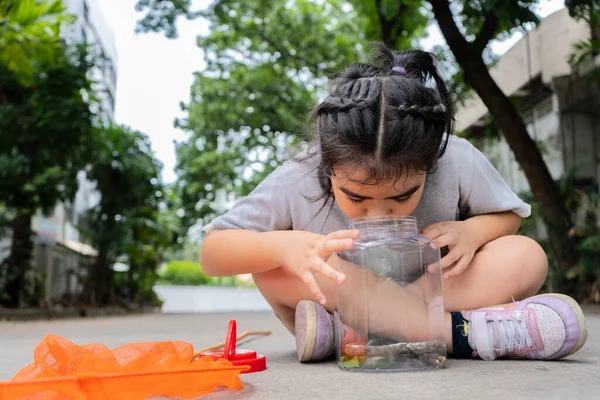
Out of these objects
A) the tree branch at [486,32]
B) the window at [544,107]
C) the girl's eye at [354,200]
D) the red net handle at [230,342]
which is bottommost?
the red net handle at [230,342]

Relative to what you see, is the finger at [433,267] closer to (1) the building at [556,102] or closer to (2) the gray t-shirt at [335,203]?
(2) the gray t-shirt at [335,203]

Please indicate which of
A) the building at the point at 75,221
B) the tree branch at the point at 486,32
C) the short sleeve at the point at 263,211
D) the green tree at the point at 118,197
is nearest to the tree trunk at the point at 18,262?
the building at the point at 75,221

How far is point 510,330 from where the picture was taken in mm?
1490

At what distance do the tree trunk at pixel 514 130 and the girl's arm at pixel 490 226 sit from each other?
12.1 feet

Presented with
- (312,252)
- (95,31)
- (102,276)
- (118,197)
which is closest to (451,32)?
(312,252)

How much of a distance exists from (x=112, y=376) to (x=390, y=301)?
2.40 ft

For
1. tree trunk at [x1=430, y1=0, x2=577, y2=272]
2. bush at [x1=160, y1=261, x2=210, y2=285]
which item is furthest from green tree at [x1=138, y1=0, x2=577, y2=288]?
bush at [x1=160, y1=261, x2=210, y2=285]

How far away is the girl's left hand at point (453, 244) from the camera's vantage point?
1533mm

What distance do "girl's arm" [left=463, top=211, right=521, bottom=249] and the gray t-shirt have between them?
2 centimetres

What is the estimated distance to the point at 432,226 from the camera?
1576 mm

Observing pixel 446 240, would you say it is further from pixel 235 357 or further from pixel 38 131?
pixel 38 131

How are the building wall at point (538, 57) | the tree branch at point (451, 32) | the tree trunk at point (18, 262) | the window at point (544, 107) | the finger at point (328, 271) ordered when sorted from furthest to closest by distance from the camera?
the window at point (544, 107) < the building wall at point (538, 57) < the tree trunk at point (18, 262) < the tree branch at point (451, 32) < the finger at point (328, 271)

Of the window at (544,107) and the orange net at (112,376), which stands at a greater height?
the window at (544,107)

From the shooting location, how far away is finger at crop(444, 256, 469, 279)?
5.04 ft
